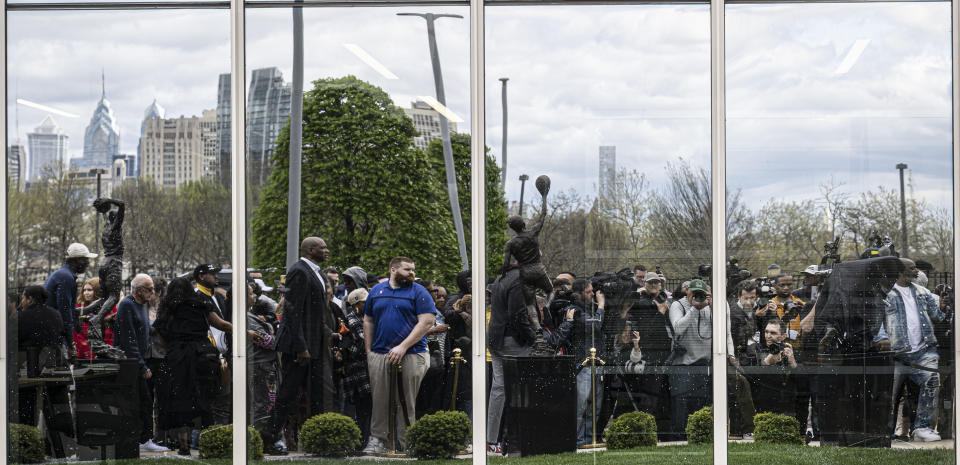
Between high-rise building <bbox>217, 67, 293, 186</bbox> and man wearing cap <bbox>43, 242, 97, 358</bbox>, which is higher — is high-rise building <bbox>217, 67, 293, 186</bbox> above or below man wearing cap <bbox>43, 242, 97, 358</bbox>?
above

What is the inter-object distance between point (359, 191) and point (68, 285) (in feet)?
6.20

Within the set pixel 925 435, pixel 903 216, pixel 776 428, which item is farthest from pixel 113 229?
pixel 925 435

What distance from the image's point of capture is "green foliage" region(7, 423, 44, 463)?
7375 mm

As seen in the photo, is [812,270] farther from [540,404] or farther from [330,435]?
[330,435]

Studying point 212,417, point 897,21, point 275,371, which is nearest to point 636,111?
Result: point 897,21

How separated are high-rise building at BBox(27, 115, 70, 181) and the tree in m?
2.29

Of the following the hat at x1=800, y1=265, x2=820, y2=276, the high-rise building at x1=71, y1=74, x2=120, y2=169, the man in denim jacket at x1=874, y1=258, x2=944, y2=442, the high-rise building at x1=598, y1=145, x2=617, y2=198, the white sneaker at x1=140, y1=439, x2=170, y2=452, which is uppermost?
the high-rise building at x1=71, y1=74, x2=120, y2=169

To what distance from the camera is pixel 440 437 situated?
7.38 m

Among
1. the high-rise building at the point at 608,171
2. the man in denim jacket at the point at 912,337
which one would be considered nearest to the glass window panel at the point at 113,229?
the high-rise building at the point at 608,171

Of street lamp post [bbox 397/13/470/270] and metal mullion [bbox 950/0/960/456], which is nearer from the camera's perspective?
metal mullion [bbox 950/0/960/456]

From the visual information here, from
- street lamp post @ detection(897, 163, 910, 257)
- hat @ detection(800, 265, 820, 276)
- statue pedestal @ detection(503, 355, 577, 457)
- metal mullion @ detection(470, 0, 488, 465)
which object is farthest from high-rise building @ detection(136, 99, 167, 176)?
street lamp post @ detection(897, 163, 910, 257)

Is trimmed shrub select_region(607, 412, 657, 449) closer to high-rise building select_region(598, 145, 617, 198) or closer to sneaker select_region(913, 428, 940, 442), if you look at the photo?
high-rise building select_region(598, 145, 617, 198)

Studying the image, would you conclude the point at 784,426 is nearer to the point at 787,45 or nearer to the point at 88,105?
the point at 787,45

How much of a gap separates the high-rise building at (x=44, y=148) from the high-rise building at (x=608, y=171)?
3.30m
